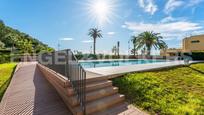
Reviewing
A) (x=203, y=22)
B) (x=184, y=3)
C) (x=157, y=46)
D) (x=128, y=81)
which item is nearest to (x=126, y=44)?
(x=157, y=46)

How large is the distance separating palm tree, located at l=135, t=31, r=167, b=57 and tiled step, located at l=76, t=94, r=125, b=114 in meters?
27.0

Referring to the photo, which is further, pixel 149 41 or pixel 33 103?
pixel 149 41

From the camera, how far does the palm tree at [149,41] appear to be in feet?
98.8

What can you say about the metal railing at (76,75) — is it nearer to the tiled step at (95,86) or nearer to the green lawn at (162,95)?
the tiled step at (95,86)

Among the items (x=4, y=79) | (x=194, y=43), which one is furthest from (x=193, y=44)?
(x=4, y=79)

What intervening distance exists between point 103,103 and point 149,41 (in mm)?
28148

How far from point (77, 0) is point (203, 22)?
94.6 ft

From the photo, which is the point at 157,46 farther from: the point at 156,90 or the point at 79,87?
the point at 79,87

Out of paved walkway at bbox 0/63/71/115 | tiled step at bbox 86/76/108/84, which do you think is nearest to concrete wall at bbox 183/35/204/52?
tiled step at bbox 86/76/108/84

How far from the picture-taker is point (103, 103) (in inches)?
165

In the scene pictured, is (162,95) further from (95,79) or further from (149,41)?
(149,41)

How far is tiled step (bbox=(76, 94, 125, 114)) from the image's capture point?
12.6 feet

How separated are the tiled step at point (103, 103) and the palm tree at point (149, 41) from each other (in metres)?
27.0

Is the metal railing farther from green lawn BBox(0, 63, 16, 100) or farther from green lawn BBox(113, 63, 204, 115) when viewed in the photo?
green lawn BBox(0, 63, 16, 100)
